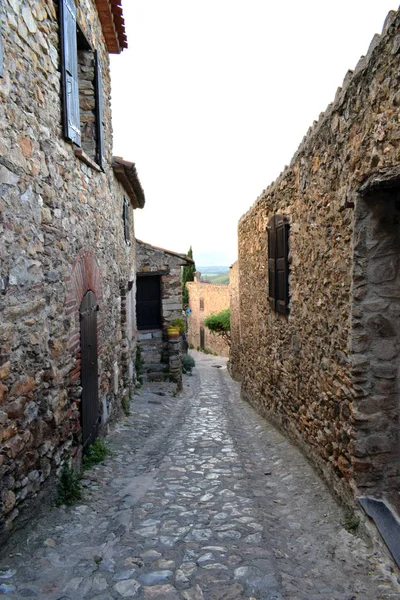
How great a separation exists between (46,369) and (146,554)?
1473 mm

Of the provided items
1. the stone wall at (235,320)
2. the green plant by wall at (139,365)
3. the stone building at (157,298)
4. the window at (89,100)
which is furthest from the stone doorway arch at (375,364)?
the stone wall at (235,320)

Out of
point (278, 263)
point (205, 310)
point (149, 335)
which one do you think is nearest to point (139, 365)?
point (149, 335)

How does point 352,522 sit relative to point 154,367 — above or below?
above

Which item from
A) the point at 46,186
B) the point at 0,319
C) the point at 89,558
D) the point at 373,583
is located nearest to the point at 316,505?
the point at 373,583

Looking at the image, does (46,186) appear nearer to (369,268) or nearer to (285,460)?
(369,268)

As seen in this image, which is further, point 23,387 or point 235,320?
point 235,320

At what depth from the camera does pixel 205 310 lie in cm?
2881

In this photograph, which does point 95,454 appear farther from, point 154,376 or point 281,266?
point 154,376

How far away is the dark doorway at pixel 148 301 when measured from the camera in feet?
38.4

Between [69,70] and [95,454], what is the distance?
375 cm

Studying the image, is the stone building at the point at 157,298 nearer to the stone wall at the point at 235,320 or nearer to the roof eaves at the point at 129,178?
the roof eaves at the point at 129,178

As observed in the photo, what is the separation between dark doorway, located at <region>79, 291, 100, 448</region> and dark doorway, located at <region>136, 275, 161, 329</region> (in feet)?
21.3

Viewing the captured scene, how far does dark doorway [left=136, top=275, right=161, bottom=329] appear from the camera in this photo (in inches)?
461

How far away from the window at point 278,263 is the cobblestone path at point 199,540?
175 cm
